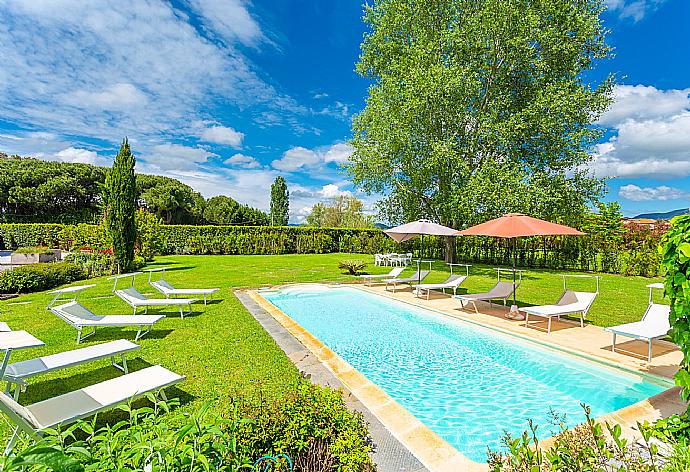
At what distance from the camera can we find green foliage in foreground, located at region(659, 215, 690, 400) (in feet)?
8.54

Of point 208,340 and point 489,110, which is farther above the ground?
point 489,110

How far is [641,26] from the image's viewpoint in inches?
708

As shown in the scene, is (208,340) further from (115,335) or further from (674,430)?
(674,430)

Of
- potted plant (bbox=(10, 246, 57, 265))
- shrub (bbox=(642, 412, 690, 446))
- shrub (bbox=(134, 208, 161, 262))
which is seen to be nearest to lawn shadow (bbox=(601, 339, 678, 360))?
Result: shrub (bbox=(642, 412, 690, 446))

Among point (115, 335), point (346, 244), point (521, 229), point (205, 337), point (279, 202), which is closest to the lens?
point (205, 337)

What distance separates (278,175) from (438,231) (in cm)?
5112

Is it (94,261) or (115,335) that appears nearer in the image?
(115,335)

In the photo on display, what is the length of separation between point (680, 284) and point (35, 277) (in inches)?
611

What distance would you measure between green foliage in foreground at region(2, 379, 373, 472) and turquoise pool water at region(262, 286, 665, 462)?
1.66 m

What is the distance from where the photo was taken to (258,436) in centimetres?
243

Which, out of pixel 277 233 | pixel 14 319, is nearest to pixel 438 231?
pixel 14 319

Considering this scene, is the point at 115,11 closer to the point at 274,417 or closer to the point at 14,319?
the point at 14,319

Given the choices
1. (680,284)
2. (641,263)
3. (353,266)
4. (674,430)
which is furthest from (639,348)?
(641,263)

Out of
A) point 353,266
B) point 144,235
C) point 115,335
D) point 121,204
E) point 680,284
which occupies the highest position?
point 121,204
